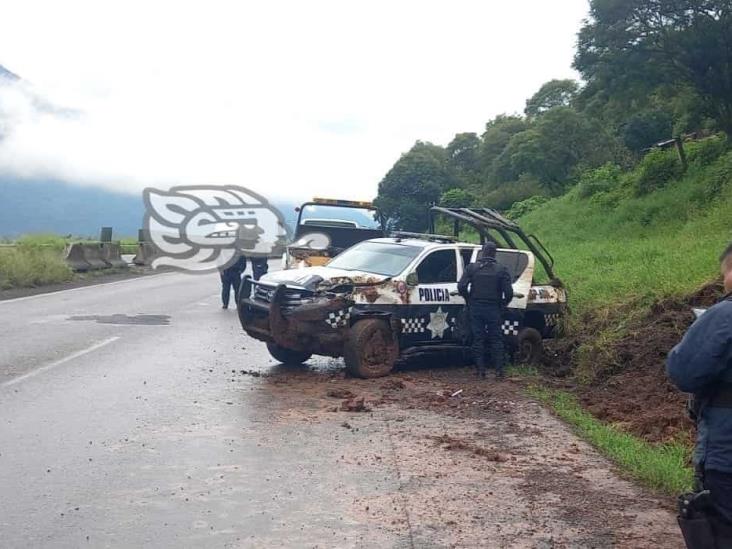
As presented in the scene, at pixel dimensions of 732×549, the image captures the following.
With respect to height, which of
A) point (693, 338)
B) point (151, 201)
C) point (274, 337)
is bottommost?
point (274, 337)

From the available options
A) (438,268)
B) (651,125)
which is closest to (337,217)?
(438,268)

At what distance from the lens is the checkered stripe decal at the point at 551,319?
38.7ft

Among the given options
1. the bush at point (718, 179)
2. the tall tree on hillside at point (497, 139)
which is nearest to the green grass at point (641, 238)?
the bush at point (718, 179)

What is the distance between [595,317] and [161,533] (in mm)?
8457

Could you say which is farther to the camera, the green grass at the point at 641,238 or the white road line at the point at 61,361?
the green grass at the point at 641,238

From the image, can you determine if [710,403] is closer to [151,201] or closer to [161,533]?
[161,533]

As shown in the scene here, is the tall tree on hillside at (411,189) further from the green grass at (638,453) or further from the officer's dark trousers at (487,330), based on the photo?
the green grass at (638,453)

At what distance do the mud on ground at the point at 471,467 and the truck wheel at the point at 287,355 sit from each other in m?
0.85

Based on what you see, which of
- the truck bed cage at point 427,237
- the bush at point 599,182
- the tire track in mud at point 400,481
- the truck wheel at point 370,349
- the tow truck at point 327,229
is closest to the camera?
the tire track in mud at point 400,481

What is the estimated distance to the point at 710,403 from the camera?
3.44m

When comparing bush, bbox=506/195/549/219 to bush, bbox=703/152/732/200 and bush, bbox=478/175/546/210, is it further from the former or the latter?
bush, bbox=703/152/732/200

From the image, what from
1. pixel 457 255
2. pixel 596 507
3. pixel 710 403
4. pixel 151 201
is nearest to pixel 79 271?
pixel 151 201

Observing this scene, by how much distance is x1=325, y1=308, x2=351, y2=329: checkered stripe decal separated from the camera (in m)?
9.60

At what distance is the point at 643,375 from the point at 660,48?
16.1m
